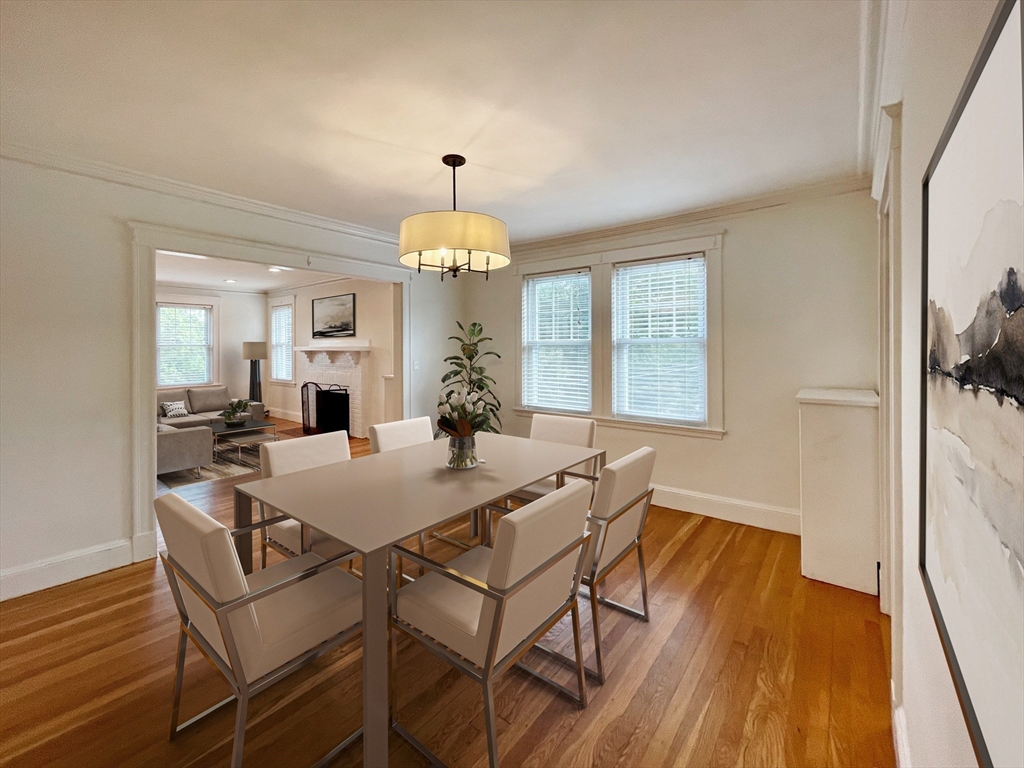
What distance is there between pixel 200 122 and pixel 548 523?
2.48 metres

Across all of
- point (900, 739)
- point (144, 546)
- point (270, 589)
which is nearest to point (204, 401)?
point (144, 546)

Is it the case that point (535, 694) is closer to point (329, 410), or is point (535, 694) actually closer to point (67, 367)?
point (67, 367)

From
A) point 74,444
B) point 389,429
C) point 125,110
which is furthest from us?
point 389,429

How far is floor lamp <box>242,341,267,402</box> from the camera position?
25.3 feet

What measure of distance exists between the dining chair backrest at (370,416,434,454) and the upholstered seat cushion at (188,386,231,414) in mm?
5488

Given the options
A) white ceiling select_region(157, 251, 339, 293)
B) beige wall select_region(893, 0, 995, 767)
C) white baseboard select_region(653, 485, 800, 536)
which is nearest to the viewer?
beige wall select_region(893, 0, 995, 767)

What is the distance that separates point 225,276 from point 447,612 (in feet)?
24.2

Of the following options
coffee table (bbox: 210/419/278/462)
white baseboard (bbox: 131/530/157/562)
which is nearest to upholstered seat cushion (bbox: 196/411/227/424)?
coffee table (bbox: 210/419/278/462)

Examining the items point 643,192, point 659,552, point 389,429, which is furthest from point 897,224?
point 389,429

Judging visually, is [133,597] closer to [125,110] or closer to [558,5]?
[125,110]

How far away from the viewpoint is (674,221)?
12.1ft

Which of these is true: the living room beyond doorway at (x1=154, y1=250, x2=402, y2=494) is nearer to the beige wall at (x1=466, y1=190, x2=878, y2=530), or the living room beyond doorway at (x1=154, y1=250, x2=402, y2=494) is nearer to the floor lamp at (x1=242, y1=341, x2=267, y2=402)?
the floor lamp at (x1=242, y1=341, x2=267, y2=402)

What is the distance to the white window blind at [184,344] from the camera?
757cm

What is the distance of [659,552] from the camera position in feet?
9.87
